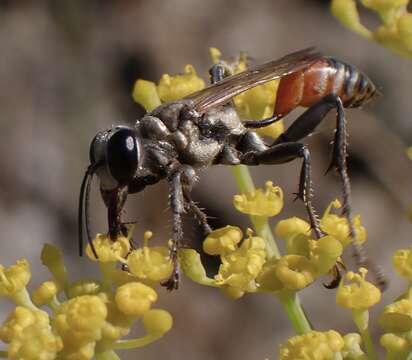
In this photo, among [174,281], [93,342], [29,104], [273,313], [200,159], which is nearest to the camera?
[93,342]

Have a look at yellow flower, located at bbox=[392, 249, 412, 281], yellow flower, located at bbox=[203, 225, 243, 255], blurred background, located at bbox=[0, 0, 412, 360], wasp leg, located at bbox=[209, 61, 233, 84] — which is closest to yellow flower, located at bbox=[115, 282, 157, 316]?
yellow flower, located at bbox=[203, 225, 243, 255]

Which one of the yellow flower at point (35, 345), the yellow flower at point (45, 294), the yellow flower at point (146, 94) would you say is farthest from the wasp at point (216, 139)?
the yellow flower at point (35, 345)

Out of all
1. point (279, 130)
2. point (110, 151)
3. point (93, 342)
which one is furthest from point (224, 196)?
point (93, 342)

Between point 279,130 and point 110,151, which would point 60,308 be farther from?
point 279,130

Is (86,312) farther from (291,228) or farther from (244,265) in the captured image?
(291,228)

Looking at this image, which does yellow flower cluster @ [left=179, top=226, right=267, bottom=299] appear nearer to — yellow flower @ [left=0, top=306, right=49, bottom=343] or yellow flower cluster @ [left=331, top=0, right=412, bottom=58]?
yellow flower @ [left=0, top=306, right=49, bottom=343]

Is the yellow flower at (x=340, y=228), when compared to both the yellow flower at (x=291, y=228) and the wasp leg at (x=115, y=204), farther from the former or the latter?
the wasp leg at (x=115, y=204)

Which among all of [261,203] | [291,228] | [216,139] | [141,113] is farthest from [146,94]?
[141,113]
